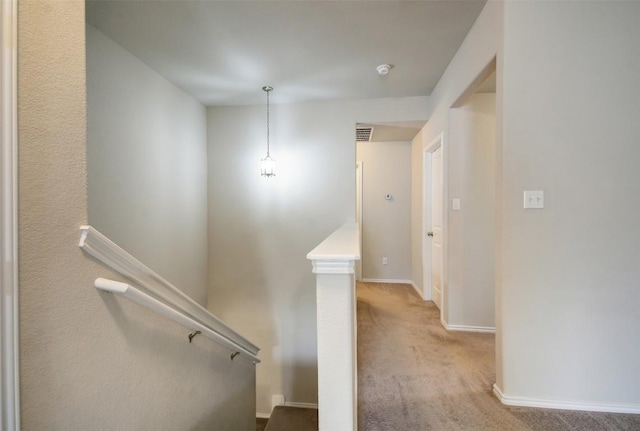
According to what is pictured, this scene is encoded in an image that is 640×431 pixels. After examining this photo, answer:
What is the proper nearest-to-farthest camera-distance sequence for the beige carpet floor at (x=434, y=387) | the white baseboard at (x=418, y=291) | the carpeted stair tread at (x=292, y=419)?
1. the beige carpet floor at (x=434, y=387)
2. the carpeted stair tread at (x=292, y=419)
3. the white baseboard at (x=418, y=291)

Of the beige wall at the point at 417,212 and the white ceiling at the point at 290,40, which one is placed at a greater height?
the white ceiling at the point at 290,40

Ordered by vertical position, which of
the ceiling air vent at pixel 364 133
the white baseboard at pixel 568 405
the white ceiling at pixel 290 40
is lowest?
the white baseboard at pixel 568 405

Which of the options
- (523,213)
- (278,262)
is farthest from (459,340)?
(278,262)

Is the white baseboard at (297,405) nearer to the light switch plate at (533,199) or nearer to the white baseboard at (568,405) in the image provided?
the white baseboard at (568,405)

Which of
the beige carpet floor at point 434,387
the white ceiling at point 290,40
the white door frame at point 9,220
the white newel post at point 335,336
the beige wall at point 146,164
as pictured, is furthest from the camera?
the beige wall at point 146,164

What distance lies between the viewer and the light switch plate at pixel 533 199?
5.60 feet

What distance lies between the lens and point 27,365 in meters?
0.71

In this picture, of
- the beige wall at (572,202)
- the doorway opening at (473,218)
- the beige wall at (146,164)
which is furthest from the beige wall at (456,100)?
the beige wall at (146,164)

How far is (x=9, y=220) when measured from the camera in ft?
2.16

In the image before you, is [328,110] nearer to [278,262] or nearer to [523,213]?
[278,262]

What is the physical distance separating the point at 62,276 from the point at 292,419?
135 inches

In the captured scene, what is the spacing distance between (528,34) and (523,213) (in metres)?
1.03

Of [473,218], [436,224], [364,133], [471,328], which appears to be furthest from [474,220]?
[364,133]

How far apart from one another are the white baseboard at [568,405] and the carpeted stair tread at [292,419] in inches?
89.0
